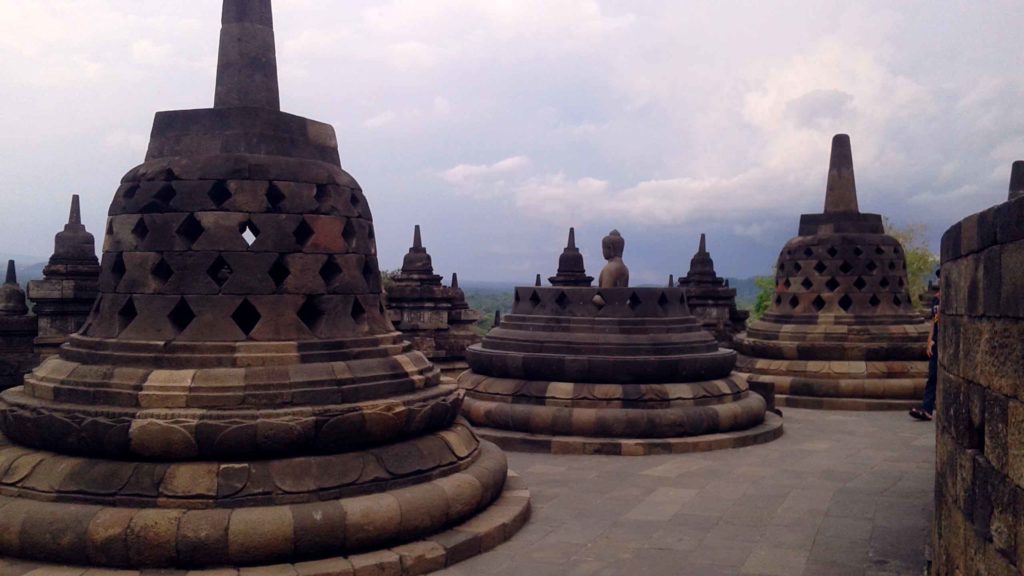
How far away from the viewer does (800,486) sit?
7.71 meters

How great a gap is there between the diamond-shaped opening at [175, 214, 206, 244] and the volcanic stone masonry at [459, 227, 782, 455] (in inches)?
176

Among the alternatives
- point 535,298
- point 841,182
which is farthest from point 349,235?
point 841,182

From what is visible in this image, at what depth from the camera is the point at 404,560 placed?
5188mm

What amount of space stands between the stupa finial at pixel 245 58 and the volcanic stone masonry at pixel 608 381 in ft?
14.9

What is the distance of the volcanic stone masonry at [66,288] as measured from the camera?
12764 millimetres

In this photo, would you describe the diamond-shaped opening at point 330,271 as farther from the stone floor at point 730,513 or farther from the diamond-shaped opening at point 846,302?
the diamond-shaped opening at point 846,302

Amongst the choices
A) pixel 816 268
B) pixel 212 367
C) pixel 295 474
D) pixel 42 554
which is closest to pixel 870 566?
pixel 295 474

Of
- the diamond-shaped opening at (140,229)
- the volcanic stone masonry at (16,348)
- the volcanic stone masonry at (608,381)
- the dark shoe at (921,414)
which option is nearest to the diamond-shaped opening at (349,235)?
the diamond-shaped opening at (140,229)

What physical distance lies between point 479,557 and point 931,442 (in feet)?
22.2

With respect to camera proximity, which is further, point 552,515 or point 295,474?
point 552,515

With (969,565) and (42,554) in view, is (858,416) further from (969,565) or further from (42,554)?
(42,554)

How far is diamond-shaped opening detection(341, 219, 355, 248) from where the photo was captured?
254 inches

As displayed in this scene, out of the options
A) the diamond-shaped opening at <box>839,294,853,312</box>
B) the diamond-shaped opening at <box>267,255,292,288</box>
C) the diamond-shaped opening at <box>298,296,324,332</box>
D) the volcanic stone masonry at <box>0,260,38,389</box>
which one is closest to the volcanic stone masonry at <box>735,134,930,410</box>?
the diamond-shaped opening at <box>839,294,853,312</box>

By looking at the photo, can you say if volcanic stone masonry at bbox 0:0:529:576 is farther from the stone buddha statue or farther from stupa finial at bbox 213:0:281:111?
the stone buddha statue
